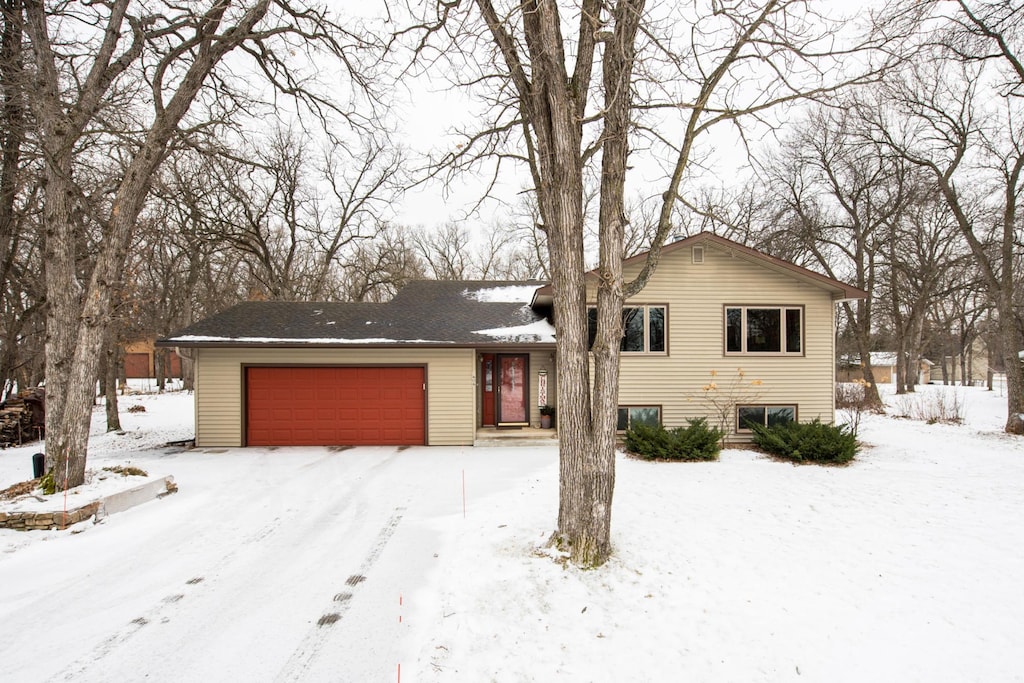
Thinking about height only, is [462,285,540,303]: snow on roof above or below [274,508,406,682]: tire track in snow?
above

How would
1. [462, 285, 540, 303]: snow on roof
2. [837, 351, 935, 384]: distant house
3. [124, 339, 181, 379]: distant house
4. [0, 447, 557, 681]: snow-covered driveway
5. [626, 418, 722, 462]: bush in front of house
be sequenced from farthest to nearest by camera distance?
[124, 339, 181, 379]: distant house < [837, 351, 935, 384]: distant house < [462, 285, 540, 303]: snow on roof < [626, 418, 722, 462]: bush in front of house < [0, 447, 557, 681]: snow-covered driveway

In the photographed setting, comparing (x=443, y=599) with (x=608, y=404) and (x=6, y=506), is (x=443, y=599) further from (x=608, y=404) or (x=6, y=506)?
(x=6, y=506)

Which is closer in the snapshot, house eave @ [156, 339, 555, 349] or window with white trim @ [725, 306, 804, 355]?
house eave @ [156, 339, 555, 349]

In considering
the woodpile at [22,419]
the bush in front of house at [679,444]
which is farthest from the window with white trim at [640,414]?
the woodpile at [22,419]

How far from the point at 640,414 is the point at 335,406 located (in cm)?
708

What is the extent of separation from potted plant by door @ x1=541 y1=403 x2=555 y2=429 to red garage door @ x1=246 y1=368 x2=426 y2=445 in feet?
10.0

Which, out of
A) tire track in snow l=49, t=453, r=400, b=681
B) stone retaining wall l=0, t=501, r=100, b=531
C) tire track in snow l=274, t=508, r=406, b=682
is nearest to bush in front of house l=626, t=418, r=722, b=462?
tire track in snow l=49, t=453, r=400, b=681

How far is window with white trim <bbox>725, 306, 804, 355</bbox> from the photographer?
11586 millimetres

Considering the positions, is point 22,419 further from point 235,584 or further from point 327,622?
point 327,622

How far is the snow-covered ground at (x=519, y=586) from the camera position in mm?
3412

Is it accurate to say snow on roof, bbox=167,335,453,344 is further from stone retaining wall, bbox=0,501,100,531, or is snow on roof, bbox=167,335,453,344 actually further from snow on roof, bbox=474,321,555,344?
stone retaining wall, bbox=0,501,100,531

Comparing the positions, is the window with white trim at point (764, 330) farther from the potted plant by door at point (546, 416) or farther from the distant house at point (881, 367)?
the distant house at point (881, 367)

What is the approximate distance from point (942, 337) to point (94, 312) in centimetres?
4967

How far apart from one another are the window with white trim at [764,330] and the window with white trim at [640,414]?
88.6 inches
